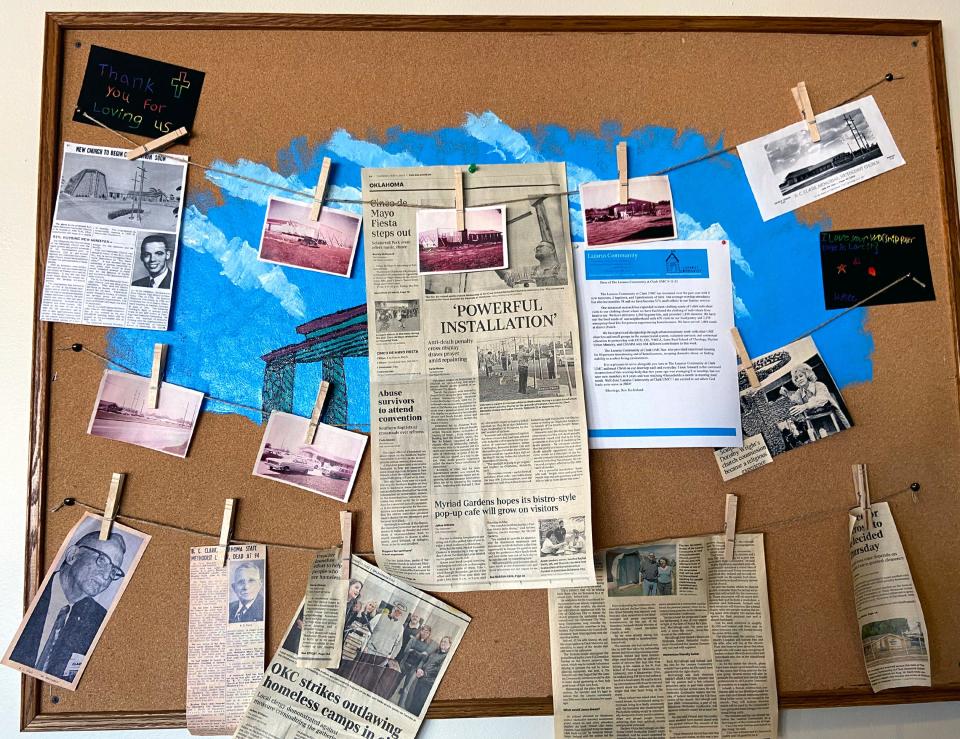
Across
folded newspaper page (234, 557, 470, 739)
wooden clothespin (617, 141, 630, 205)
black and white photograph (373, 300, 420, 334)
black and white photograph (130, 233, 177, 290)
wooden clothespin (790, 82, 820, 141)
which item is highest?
wooden clothespin (790, 82, 820, 141)

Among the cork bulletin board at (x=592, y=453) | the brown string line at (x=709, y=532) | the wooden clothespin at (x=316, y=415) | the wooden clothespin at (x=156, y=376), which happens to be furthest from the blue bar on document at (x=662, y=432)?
the wooden clothespin at (x=156, y=376)

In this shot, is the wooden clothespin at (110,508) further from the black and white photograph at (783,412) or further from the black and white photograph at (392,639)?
the black and white photograph at (783,412)

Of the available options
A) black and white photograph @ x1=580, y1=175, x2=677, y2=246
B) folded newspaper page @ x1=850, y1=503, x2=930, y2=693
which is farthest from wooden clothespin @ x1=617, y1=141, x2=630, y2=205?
folded newspaper page @ x1=850, y1=503, x2=930, y2=693

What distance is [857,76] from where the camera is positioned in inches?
40.3

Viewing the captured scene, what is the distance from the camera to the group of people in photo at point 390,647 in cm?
94

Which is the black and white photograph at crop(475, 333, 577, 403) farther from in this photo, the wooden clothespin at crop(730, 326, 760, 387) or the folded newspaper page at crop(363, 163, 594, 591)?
the wooden clothespin at crop(730, 326, 760, 387)

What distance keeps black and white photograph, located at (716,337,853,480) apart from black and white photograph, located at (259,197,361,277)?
0.60 metres

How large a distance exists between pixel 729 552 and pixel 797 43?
0.76m

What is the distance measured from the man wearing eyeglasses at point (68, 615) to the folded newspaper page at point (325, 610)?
26cm

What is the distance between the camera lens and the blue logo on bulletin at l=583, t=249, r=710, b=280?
984 millimetres

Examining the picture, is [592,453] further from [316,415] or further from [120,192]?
[120,192]

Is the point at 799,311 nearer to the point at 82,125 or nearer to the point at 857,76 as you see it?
the point at 857,76

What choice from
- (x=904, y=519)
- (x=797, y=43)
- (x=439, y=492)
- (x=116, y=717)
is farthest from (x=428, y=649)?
(x=797, y=43)

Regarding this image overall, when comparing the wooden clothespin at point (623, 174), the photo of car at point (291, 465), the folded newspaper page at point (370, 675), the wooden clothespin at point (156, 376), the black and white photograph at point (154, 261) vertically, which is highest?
the wooden clothespin at point (623, 174)
